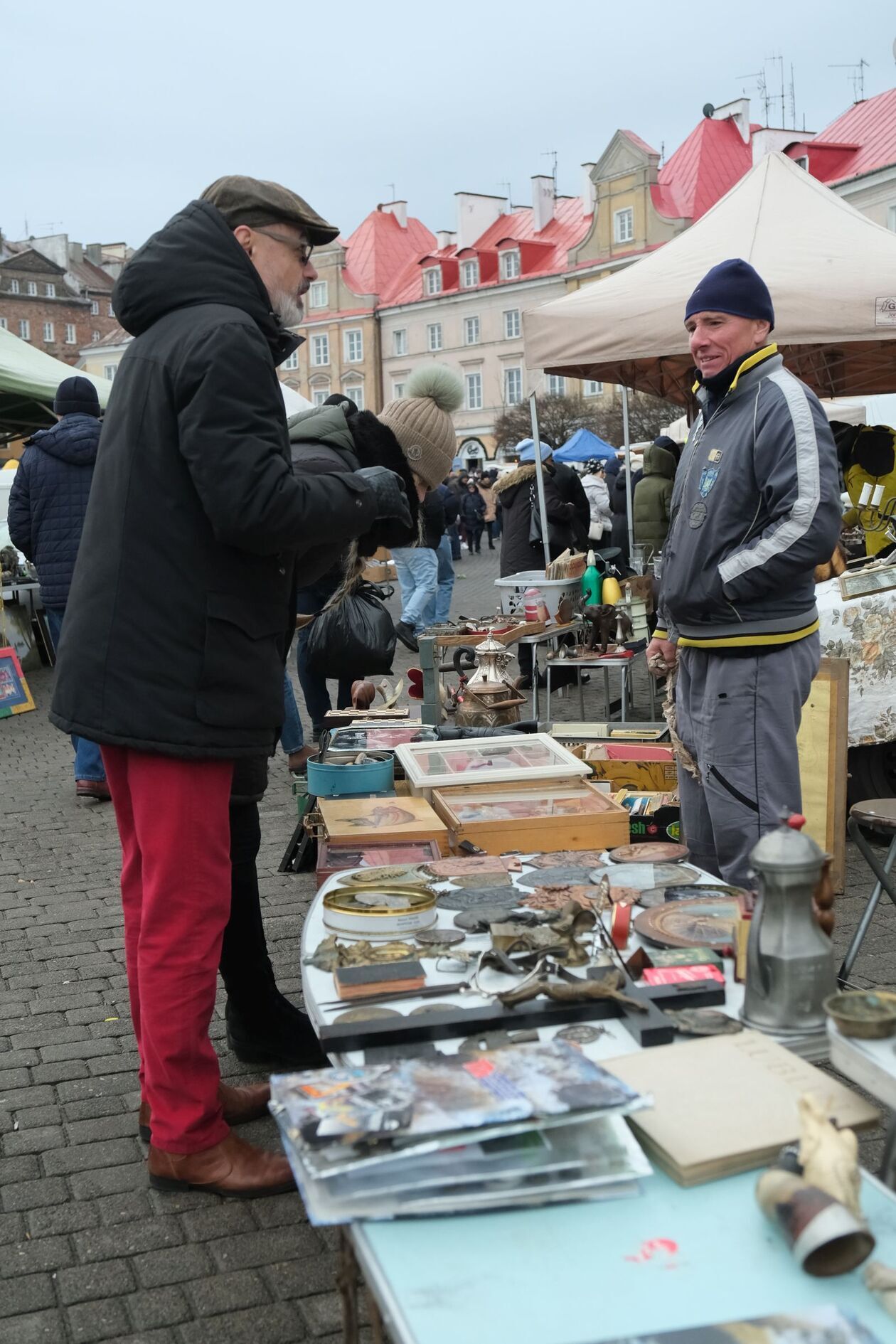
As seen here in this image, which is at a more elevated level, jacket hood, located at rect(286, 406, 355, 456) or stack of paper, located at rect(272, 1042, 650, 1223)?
jacket hood, located at rect(286, 406, 355, 456)

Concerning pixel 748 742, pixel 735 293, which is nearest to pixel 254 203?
pixel 735 293

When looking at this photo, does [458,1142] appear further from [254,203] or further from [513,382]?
[513,382]

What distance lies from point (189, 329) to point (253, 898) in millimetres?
1421

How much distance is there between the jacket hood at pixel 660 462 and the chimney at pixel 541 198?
44.5 m

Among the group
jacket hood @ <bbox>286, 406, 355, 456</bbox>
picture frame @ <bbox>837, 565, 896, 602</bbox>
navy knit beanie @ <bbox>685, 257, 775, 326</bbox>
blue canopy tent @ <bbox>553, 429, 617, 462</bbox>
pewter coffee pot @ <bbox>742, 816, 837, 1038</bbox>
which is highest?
blue canopy tent @ <bbox>553, 429, 617, 462</bbox>

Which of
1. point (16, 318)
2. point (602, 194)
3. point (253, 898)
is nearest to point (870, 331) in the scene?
point (253, 898)

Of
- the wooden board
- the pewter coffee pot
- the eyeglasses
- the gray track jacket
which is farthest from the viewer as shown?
the wooden board

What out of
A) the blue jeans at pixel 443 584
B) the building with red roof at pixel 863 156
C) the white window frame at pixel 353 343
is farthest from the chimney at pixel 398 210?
the blue jeans at pixel 443 584

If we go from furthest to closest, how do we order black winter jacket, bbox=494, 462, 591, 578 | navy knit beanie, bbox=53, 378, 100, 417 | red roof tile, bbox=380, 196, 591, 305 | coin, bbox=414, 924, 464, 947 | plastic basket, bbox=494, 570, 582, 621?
red roof tile, bbox=380, 196, 591, 305 → black winter jacket, bbox=494, 462, 591, 578 → plastic basket, bbox=494, 570, 582, 621 → navy knit beanie, bbox=53, 378, 100, 417 → coin, bbox=414, 924, 464, 947

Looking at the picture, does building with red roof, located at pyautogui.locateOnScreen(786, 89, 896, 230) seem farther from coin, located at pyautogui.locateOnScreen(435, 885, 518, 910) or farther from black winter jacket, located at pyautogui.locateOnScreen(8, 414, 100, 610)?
coin, located at pyautogui.locateOnScreen(435, 885, 518, 910)

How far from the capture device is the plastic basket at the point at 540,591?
7.27 m

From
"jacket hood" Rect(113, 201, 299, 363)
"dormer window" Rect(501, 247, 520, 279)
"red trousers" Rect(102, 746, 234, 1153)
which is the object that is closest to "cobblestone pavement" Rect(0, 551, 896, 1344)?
"red trousers" Rect(102, 746, 234, 1153)

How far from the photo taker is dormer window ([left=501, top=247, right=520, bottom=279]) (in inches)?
1937

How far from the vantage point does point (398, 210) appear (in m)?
57.8
